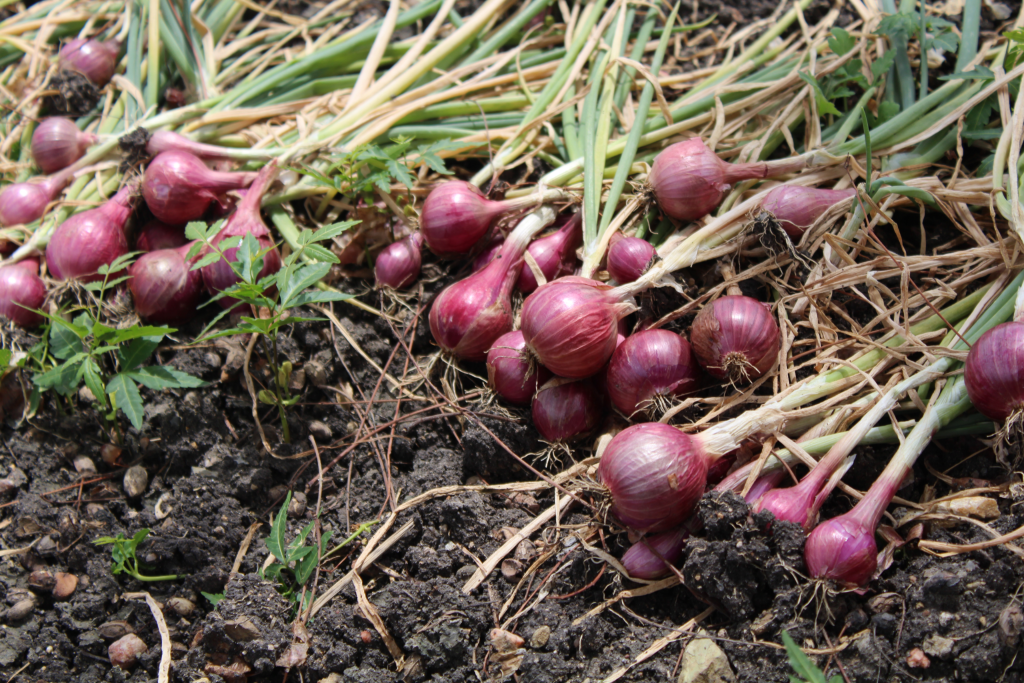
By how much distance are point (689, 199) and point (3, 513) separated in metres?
2.02

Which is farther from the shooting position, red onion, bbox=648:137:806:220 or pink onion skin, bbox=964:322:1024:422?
red onion, bbox=648:137:806:220

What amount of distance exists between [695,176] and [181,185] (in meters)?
1.53

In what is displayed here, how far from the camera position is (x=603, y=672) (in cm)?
126

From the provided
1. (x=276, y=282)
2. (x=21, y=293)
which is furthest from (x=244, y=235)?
(x=21, y=293)

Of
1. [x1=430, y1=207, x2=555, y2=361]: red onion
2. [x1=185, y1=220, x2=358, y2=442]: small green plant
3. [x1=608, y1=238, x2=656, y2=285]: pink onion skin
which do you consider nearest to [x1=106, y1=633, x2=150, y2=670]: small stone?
[x1=185, y1=220, x2=358, y2=442]: small green plant

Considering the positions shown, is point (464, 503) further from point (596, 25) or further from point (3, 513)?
point (596, 25)

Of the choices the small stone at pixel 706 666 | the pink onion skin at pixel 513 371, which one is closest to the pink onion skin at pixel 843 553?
the small stone at pixel 706 666

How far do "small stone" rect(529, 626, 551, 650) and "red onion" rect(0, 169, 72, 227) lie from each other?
82.4 inches

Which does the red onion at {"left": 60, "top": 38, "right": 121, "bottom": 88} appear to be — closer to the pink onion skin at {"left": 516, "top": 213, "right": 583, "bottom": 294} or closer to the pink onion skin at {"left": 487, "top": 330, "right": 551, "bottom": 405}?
the pink onion skin at {"left": 516, "top": 213, "right": 583, "bottom": 294}

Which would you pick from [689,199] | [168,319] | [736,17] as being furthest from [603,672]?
[736,17]

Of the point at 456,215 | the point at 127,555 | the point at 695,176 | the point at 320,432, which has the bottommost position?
the point at 127,555

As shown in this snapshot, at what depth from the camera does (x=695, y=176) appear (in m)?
1.64

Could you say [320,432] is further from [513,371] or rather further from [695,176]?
[695,176]

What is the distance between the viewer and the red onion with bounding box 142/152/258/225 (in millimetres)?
1940
